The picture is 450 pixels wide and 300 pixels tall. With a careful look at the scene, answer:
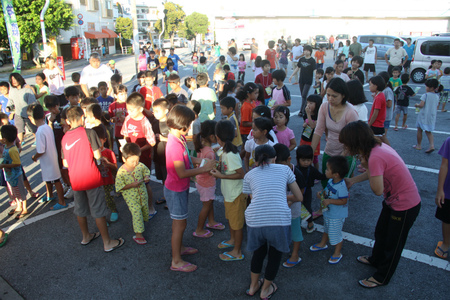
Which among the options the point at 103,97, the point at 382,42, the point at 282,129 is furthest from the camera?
the point at 382,42

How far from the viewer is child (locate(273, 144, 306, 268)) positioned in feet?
10.7

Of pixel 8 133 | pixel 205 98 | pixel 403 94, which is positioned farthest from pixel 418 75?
pixel 8 133

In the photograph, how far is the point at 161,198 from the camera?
16.5 ft

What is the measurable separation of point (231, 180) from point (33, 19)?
3052cm

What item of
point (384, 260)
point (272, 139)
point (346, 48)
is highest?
point (346, 48)

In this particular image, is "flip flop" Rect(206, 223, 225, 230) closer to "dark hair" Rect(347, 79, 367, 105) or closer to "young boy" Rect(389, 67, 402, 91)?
"dark hair" Rect(347, 79, 367, 105)

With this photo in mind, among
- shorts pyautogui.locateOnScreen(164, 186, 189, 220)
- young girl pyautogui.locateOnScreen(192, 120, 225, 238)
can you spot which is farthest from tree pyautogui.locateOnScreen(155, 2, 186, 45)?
shorts pyautogui.locateOnScreen(164, 186, 189, 220)

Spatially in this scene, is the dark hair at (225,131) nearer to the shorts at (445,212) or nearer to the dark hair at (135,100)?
the dark hair at (135,100)

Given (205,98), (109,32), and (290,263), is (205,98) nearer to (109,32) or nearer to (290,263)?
(290,263)

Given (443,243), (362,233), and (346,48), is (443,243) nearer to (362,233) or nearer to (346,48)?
(362,233)

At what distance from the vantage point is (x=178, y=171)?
3.06 meters

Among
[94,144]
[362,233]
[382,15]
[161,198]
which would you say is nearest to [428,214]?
[362,233]

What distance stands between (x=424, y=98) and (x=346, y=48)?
37.8 feet

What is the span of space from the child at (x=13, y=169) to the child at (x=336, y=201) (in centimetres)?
416
